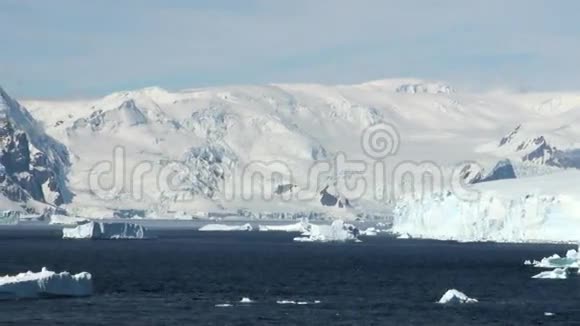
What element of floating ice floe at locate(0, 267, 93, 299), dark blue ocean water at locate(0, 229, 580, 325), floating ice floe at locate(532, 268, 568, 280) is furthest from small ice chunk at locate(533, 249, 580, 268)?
floating ice floe at locate(0, 267, 93, 299)

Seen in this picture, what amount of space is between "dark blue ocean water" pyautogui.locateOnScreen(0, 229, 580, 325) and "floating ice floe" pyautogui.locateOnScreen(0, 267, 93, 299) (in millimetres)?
1718

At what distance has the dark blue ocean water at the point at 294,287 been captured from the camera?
275 feet

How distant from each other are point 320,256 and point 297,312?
268ft

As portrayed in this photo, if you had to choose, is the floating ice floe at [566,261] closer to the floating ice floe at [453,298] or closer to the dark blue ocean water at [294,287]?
the dark blue ocean water at [294,287]

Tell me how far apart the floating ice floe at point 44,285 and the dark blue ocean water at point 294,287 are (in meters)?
1.72

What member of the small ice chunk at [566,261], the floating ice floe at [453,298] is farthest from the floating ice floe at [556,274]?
the floating ice floe at [453,298]

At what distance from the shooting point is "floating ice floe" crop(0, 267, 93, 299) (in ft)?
296

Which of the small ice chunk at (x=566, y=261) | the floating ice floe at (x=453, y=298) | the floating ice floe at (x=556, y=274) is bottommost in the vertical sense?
the floating ice floe at (x=453, y=298)

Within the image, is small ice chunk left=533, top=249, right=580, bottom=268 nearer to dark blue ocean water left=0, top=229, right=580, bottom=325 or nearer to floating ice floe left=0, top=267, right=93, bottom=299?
dark blue ocean water left=0, top=229, right=580, bottom=325

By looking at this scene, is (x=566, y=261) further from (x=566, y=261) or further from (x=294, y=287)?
(x=294, y=287)

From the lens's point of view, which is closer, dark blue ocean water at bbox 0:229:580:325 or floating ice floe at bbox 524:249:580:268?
dark blue ocean water at bbox 0:229:580:325

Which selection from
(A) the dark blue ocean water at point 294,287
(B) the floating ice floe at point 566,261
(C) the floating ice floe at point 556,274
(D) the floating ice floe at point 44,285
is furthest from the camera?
(B) the floating ice floe at point 566,261

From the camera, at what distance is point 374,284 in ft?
379

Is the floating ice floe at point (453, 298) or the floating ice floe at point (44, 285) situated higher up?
the floating ice floe at point (44, 285)
